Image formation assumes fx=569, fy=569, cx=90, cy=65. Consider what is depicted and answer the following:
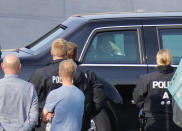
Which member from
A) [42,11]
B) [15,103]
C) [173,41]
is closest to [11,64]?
[15,103]

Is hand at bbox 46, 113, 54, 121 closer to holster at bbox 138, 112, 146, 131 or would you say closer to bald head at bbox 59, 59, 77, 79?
bald head at bbox 59, 59, 77, 79

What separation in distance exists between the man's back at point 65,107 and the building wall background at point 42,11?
33.7 ft

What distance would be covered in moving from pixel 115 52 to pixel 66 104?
80.8 inches

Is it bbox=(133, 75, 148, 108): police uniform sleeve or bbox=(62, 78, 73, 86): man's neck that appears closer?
bbox=(62, 78, 73, 86): man's neck

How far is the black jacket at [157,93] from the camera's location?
6.11 meters

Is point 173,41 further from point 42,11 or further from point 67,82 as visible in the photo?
point 42,11

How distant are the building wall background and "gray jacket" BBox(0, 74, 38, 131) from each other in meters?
10.3

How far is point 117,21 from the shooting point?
280 inches

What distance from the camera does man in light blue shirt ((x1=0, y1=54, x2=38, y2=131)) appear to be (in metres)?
5.03

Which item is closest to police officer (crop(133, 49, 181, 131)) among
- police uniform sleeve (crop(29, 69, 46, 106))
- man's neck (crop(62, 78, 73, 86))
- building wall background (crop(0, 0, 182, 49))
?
police uniform sleeve (crop(29, 69, 46, 106))

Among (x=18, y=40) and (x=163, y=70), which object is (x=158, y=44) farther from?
(x=18, y=40)

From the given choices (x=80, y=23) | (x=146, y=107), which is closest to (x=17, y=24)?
(x=80, y=23)

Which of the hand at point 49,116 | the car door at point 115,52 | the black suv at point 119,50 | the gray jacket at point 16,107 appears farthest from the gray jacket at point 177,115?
the car door at point 115,52

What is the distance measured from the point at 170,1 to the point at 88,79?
12.8 metres
